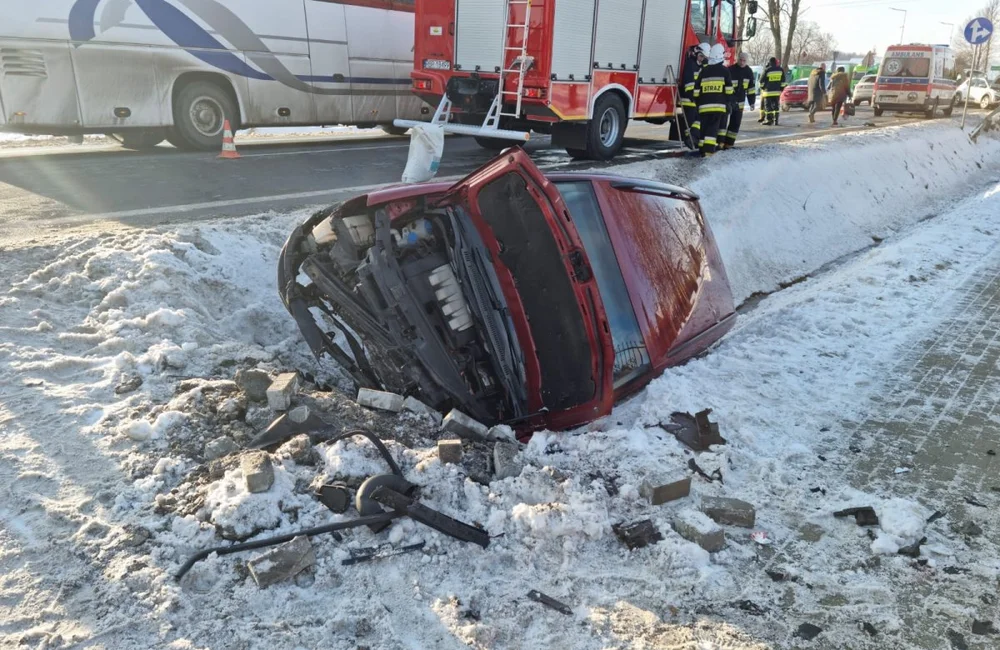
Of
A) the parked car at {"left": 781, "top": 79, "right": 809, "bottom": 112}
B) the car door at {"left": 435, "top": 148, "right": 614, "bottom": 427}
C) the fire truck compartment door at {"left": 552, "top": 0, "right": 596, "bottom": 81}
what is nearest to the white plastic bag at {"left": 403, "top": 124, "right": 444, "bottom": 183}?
the fire truck compartment door at {"left": 552, "top": 0, "right": 596, "bottom": 81}

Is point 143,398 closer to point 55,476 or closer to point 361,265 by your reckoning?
point 55,476

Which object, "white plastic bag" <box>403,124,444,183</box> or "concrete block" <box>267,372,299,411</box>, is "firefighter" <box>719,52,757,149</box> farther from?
"concrete block" <box>267,372,299,411</box>

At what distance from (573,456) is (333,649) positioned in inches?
58.7

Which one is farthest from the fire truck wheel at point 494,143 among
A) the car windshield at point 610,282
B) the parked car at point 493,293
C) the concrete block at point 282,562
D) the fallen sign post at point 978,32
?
the fallen sign post at point 978,32

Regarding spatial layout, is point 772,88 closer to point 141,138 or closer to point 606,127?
point 606,127

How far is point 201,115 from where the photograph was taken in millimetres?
10797

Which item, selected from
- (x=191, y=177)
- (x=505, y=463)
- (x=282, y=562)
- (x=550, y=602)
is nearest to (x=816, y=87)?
(x=191, y=177)

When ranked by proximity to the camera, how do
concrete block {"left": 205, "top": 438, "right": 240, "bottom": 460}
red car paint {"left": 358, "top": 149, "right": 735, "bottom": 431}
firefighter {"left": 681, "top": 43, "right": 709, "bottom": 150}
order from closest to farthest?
concrete block {"left": 205, "top": 438, "right": 240, "bottom": 460} → red car paint {"left": 358, "top": 149, "right": 735, "bottom": 431} → firefighter {"left": 681, "top": 43, "right": 709, "bottom": 150}

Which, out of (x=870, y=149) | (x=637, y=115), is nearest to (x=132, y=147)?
(x=637, y=115)

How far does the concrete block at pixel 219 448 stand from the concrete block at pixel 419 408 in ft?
3.03

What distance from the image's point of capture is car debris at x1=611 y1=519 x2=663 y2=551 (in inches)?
114

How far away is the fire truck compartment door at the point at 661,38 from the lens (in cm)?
1103

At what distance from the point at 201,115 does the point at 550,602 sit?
1032 centimetres

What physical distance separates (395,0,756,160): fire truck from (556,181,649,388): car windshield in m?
5.47
